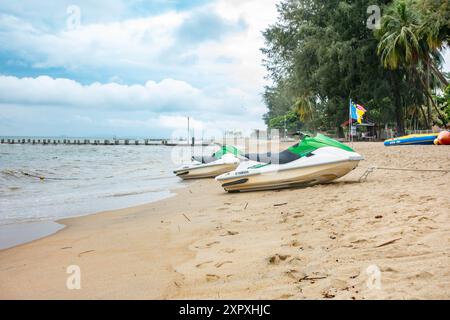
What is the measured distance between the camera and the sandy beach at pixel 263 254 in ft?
7.89

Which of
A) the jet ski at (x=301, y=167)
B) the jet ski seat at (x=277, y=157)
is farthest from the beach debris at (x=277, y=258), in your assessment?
the jet ski seat at (x=277, y=157)

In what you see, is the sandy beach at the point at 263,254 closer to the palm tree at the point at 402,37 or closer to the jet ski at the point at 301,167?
the jet ski at the point at 301,167

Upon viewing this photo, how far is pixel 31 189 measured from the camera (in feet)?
38.7

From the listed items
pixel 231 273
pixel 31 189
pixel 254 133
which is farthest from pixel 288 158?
pixel 254 133

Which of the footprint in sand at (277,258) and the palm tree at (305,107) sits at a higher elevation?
the palm tree at (305,107)

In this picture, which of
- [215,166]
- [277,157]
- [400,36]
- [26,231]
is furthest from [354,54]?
[26,231]

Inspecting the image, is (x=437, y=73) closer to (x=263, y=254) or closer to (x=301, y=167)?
(x=301, y=167)

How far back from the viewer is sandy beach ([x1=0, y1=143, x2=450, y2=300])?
241 cm

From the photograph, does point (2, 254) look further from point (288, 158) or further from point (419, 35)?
point (419, 35)

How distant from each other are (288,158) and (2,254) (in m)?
5.60

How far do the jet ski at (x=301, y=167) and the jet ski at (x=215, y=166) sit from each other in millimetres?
4984

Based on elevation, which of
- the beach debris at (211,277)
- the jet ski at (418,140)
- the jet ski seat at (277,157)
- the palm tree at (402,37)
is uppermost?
the palm tree at (402,37)

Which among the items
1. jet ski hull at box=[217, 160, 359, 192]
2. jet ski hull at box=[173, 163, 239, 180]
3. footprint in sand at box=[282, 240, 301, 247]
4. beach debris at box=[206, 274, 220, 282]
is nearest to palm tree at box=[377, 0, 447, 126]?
jet ski hull at box=[173, 163, 239, 180]
